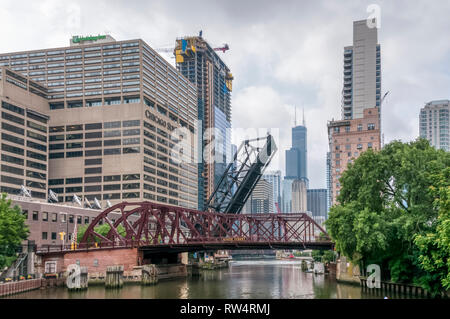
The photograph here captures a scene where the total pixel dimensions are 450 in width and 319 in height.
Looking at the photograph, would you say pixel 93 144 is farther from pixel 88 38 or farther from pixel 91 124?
pixel 88 38

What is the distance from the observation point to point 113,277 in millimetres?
55469

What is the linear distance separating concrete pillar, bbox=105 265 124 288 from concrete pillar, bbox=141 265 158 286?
2944mm

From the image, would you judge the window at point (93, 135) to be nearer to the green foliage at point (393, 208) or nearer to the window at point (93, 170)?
the window at point (93, 170)

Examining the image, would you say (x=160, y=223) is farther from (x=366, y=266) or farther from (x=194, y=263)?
(x=366, y=266)

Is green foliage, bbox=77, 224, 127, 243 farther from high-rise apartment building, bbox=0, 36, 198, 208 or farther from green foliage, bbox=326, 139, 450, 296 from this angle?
high-rise apartment building, bbox=0, 36, 198, 208

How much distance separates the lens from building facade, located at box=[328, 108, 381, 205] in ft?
351

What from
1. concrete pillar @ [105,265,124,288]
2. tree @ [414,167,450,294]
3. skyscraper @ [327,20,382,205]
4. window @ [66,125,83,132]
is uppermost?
skyscraper @ [327,20,382,205]

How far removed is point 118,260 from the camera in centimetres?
6022

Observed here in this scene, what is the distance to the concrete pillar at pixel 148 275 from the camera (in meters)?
58.5

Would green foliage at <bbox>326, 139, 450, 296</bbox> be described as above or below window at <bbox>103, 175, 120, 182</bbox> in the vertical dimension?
below

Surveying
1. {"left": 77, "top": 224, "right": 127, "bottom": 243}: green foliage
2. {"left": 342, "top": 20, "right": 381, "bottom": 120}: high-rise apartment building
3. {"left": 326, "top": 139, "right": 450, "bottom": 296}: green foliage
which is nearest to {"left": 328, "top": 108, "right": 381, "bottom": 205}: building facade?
{"left": 342, "top": 20, "right": 381, "bottom": 120}: high-rise apartment building

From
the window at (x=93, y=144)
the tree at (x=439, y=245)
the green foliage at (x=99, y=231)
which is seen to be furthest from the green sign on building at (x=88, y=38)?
the tree at (x=439, y=245)
